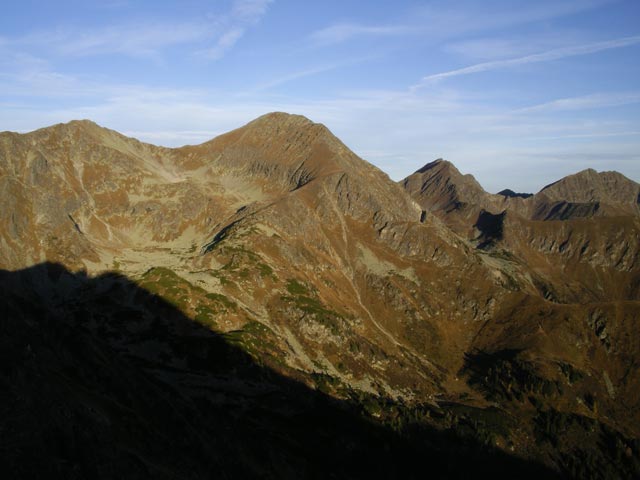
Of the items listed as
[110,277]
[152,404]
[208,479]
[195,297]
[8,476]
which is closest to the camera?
[8,476]

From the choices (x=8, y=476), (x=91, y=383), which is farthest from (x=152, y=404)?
(x=8, y=476)

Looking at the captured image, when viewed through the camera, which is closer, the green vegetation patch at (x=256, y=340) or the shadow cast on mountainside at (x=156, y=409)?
the shadow cast on mountainside at (x=156, y=409)

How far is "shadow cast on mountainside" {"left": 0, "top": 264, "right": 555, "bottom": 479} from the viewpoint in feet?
176

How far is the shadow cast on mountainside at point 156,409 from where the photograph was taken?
2114 inches

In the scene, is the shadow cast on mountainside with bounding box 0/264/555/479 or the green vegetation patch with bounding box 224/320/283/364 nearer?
the shadow cast on mountainside with bounding box 0/264/555/479

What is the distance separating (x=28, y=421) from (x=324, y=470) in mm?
A: 87567

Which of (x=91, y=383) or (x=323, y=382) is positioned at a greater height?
(x=91, y=383)

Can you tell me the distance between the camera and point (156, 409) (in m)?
91.6

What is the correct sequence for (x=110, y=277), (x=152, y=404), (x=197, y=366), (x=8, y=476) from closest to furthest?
(x=8, y=476) < (x=152, y=404) < (x=197, y=366) < (x=110, y=277)

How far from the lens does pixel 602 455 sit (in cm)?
17300

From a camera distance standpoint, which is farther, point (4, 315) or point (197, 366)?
point (197, 366)

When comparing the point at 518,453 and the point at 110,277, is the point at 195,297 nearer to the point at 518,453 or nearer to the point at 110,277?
the point at 110,277

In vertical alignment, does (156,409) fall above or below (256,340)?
above

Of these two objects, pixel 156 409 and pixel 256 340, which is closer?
pixel 156 409
